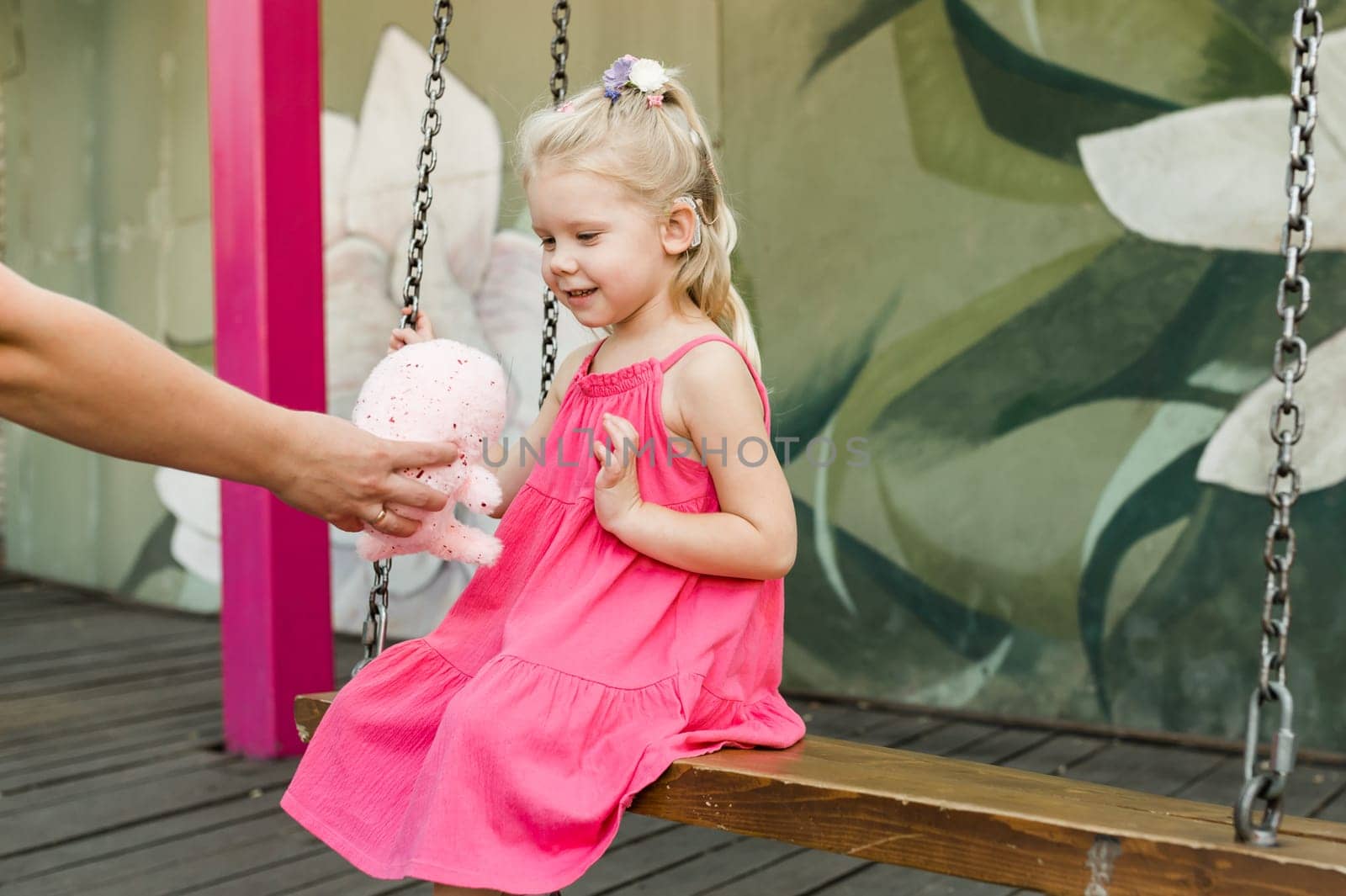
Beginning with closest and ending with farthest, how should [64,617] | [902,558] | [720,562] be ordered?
[720,562], [902,558], [64,617]

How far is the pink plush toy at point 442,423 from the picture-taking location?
184 cm

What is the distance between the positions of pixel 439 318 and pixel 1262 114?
2.93 metres

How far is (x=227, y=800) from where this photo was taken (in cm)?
326

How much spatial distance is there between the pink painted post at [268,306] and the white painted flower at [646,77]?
70.3 inches

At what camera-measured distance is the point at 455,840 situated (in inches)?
64.4

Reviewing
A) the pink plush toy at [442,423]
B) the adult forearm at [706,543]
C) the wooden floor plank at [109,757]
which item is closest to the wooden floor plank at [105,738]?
the wooden floor plank at [109,757]

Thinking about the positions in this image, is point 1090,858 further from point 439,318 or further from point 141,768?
point 439,318

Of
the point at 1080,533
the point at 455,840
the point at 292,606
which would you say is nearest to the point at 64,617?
the point at 292,606

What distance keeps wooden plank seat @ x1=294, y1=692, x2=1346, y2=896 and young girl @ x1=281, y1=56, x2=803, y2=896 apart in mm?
113

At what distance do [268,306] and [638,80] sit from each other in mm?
1799

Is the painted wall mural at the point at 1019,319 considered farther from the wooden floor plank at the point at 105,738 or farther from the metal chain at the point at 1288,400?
the metal chain at the point at 1288,400

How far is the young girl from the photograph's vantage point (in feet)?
5.46

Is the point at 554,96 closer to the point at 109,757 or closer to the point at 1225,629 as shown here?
the point at 1225,629

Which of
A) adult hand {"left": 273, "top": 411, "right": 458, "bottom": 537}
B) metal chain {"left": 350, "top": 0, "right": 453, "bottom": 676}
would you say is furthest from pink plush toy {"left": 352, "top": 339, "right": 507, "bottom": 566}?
metal chain {"left": 350, "top": 0, "right": 453, "bottom": 676}
